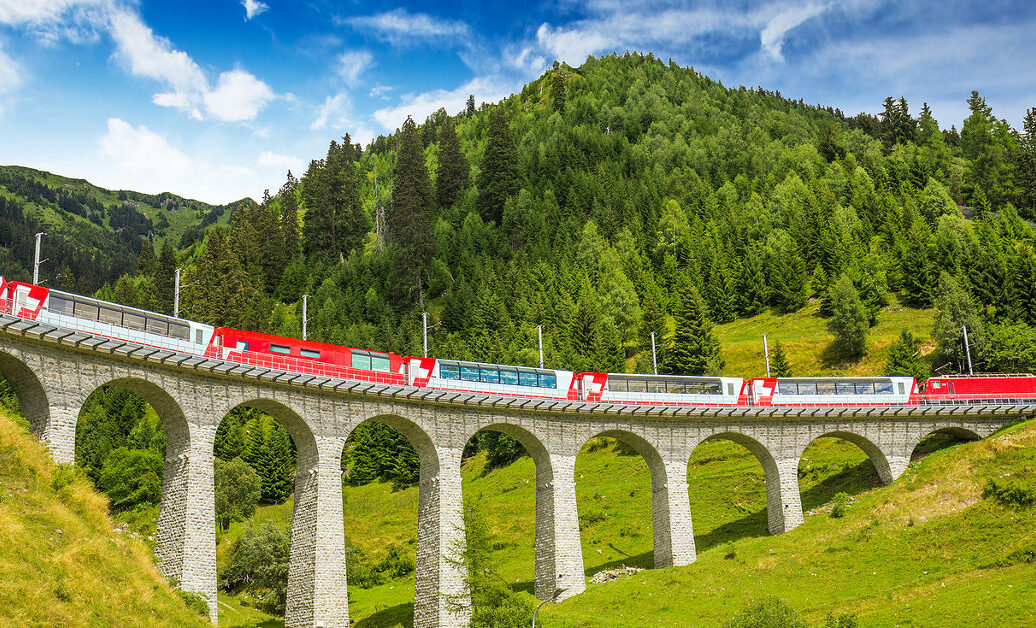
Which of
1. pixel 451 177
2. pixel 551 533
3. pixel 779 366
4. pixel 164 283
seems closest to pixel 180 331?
pixel 551 533

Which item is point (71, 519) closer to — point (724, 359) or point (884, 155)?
point (724, 359)

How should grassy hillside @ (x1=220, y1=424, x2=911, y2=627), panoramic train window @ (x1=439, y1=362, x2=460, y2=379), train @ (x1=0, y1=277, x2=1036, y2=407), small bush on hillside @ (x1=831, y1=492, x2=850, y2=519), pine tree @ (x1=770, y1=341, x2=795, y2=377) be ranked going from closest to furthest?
train @ (x1=0, y1=277, x2=1036, y2=407) → panoramic train window @ (x1=439, y1=362, x2=460, y2=379) → small bush on hillside @ (x1=831, y1=492, x2=850, y2=519) → grassy hillside @ (x1=220, y1=424, x2=911, y2=627) → pine tree @ (x1=770, y1=341, x2=795, y2=377)

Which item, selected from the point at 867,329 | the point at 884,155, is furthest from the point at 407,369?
the point at 884,155

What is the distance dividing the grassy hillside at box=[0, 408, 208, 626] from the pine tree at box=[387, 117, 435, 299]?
339 ft

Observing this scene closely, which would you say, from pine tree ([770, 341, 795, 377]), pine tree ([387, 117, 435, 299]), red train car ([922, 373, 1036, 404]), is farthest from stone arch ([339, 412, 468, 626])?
pine tree ([387, 117, 435, 299])

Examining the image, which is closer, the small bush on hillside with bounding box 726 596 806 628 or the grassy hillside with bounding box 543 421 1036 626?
the small bush on hillside with bounding box 726 596 806 628

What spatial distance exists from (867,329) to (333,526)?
81.0 m

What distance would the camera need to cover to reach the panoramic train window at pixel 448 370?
5624cm

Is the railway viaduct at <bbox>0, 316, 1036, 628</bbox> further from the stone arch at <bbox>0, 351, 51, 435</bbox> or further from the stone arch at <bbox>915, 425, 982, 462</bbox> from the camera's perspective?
the stone arch at <bbox>915, 425, 982, 462</bbox>

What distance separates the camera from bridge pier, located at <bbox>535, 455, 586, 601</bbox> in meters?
55.0

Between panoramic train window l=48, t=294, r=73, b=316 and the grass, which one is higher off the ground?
the grass

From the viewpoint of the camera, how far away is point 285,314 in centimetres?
14062

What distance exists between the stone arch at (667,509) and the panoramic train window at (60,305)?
32.8 metres

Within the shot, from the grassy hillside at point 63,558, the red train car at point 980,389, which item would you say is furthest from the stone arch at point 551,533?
the red train car at point 980,389
